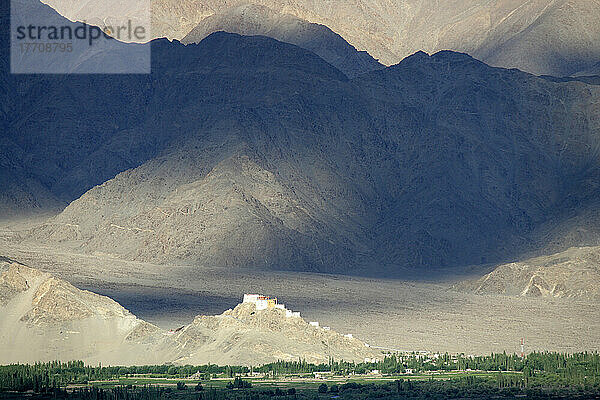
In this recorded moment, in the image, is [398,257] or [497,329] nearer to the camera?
[497,329]

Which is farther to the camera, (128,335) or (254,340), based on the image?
(128,335)

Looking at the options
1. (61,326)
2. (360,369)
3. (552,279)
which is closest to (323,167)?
(552,279)

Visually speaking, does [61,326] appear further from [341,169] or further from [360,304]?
[341,169]

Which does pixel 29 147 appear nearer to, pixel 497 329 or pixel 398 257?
pixel 398 257

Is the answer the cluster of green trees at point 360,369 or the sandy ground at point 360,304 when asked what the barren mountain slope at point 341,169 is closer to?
the sandy ground at point 360,304

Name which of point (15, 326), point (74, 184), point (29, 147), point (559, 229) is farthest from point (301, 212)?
point (15, 326)

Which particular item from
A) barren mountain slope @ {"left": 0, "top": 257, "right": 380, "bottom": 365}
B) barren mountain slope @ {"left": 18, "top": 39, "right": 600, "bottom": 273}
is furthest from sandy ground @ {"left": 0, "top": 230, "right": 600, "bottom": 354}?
barren mountain slope @ {"left": 0, "top": 257, "right": 380, "bottom": 365}

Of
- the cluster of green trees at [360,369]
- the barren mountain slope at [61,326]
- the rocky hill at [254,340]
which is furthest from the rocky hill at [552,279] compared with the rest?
the barren mountain slope at [61,326]
